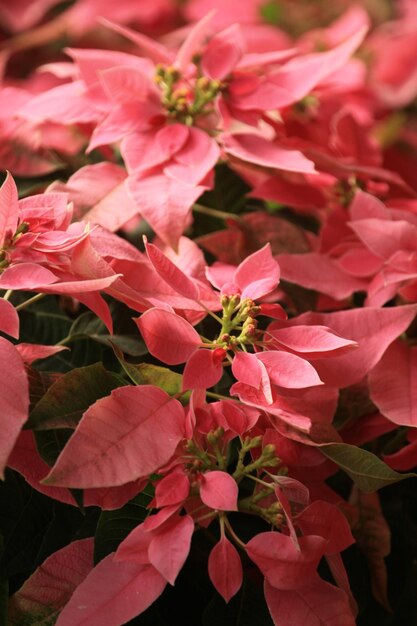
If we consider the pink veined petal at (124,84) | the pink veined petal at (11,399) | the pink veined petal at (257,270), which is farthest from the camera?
the pink veined petal at (124,84)

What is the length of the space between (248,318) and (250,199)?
26 cm

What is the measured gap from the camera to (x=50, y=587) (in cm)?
48

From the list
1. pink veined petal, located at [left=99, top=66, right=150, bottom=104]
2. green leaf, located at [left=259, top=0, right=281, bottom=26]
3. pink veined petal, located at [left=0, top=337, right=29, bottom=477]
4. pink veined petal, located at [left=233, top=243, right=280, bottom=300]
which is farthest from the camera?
green leaf, located at [left=259, top=0, right=281, bottom=26]

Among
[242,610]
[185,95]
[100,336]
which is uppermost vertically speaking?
[185,95]

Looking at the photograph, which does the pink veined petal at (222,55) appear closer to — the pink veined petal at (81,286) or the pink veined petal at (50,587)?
the pink veined petal at (81,286)

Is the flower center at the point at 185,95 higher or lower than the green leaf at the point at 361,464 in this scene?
higher

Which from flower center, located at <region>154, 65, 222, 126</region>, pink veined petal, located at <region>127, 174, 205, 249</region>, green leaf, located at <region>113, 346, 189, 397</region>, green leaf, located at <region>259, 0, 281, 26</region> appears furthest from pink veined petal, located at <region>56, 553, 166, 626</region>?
green leaf, located at <region>259, 0, 281, 26</region>

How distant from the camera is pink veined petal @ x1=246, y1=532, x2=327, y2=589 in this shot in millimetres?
451

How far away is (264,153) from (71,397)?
0.81 feet

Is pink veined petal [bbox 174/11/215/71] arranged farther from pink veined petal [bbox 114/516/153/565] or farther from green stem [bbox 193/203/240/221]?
pink veined petal [bbox 114/516/153/565]

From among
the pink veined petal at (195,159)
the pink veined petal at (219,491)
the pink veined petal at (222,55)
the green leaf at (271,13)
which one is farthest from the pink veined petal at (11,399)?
the green leaf at (271,13)

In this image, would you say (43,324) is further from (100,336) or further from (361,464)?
(361,464)

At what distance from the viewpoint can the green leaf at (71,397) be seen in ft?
1.48

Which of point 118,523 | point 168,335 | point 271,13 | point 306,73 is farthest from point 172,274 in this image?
point 271,13
